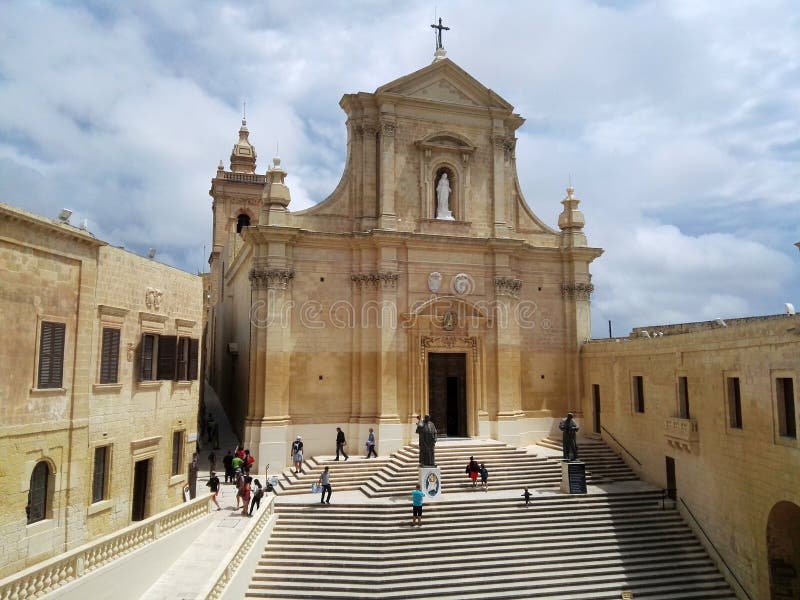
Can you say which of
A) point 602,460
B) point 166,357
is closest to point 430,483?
point 602,460

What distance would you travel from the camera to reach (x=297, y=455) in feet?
73.9

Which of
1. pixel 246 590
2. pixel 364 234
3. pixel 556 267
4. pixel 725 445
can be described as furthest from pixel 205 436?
pixel 725 445

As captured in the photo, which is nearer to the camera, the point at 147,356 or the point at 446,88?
the point at 147,356

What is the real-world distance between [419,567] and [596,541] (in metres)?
5.75

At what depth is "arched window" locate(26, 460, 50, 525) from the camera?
1311 centimetres

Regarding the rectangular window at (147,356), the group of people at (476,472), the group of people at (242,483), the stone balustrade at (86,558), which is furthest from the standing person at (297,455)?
the rectangular window at (147,356)

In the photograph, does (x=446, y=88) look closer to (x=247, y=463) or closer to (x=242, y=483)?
(x=247, y=463)

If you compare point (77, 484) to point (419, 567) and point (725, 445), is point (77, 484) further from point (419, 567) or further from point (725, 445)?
point (725, 445)

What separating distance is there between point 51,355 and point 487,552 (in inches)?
506

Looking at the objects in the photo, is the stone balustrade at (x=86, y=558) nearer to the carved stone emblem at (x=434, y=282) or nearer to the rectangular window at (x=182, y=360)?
the rectangular window at (x=182, y=360)

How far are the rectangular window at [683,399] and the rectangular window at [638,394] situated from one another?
2.71 m

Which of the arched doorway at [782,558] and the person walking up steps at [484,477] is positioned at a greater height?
Result: the person walking up steps at [484,477]

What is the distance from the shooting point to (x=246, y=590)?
1554 cm

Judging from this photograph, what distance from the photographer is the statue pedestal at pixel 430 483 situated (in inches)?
771
